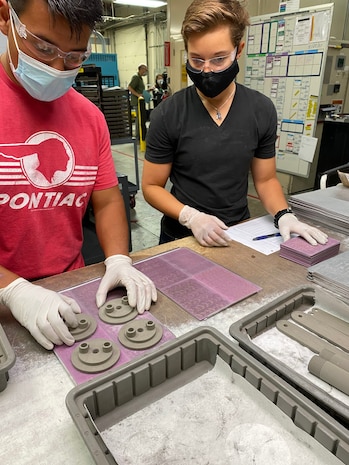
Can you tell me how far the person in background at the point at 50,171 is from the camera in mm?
810

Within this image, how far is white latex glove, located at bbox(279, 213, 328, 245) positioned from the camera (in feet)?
3.79

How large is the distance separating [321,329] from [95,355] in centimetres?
50

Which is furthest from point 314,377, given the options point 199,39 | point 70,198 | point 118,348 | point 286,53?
point 286,53

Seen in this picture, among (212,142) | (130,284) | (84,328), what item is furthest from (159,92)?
(84,328)

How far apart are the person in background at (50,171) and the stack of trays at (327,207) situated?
726 mm

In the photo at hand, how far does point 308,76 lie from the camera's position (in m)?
3.67

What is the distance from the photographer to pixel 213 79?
1285mm

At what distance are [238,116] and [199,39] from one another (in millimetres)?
322

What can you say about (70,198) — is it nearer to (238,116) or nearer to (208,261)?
(208,261)

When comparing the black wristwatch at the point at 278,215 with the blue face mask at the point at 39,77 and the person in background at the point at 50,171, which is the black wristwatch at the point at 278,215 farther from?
the blue face mask at the point at 39,77

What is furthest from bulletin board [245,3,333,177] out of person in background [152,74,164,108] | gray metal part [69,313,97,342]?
person in background [152,74,164,108]

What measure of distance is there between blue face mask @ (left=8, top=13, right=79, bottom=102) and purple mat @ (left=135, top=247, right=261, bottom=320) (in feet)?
1.82

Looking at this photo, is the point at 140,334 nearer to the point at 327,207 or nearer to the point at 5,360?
the point at 5,360

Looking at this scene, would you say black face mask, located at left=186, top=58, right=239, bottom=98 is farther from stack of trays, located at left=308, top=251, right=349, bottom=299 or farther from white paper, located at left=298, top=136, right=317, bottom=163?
white paper, located at left=298, top=136, right=317, bottom=163
